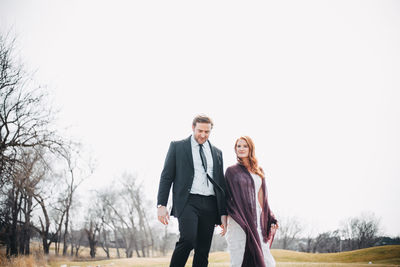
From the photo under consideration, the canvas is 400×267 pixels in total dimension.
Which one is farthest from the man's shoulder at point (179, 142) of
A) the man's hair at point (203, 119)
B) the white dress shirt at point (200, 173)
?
the man's hair at point (203, 119)

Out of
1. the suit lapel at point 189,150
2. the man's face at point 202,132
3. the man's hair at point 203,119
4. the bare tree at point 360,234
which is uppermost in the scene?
the man's hair at point 203,119

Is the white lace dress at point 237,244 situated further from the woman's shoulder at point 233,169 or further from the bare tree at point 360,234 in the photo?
the bare tree at point 360,234

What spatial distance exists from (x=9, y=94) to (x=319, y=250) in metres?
59.2

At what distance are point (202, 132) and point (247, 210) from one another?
1458mm

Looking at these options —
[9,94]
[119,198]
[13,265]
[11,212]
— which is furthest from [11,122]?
[119,198]

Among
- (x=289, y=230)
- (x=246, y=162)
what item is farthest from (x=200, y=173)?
(x=289, y=230)

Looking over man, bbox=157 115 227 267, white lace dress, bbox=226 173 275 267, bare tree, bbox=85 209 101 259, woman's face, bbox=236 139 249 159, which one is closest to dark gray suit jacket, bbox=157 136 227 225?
man, bbox=157 115 227 267

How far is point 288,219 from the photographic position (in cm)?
5409

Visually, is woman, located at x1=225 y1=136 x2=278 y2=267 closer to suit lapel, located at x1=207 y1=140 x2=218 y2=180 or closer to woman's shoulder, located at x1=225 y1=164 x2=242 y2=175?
woman's shoulder, located at x1=225 y1=164 x2=242 y2=175

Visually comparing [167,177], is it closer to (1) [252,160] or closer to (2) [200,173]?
(2) [200,173]

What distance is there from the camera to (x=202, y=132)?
375cm

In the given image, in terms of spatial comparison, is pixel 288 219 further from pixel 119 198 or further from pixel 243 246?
pixel 243 246

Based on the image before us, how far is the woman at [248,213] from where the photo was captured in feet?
13.0

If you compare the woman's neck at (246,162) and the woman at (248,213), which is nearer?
the woman at (248,213)
